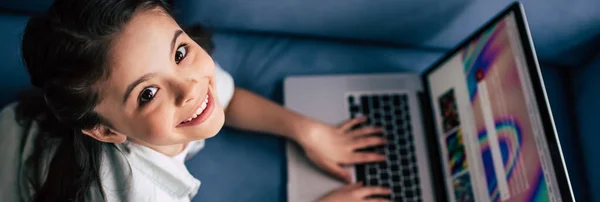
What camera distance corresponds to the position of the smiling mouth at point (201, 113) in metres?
0.72

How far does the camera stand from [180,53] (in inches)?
27.2

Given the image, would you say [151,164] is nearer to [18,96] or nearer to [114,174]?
[114,174]

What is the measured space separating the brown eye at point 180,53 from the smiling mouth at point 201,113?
0.07 m

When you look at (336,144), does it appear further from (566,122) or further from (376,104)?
(566,122)

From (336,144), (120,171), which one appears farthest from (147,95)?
(336,144)

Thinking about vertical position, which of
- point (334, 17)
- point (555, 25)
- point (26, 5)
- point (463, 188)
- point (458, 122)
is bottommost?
point (463, 188)

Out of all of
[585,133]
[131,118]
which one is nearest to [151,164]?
[131,118]

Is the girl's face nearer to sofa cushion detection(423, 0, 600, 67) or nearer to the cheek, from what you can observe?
the cheek

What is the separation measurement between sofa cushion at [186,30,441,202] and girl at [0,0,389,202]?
98 mm

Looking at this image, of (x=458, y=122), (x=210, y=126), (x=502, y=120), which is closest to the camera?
(x=210, y=126)

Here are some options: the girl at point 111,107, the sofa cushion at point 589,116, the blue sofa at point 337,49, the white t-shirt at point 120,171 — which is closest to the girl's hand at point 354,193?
the girl at point 111,107

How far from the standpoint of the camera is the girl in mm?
634

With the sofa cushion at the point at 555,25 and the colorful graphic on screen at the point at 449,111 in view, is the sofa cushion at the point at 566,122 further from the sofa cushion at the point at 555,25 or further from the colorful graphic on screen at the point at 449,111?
the colorful graphic on screen at the point at 449,111

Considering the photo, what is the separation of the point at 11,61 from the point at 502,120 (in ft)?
2.98
